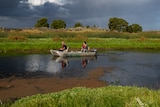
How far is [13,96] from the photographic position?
65.4 feet

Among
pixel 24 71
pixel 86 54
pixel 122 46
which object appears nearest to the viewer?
pixel 24 71

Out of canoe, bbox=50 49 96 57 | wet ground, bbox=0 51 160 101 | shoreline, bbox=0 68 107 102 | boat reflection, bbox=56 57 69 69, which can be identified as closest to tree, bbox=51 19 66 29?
canoe, bbox=50 49 96 57

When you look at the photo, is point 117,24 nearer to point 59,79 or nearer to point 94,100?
point 59,79

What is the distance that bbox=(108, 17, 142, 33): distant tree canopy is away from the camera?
117m

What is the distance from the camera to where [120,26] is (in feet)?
389

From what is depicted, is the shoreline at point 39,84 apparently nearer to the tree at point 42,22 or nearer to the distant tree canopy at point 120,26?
the distant tree canopy at point 120,26

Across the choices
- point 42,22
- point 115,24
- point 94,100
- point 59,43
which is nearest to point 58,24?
point 42,22

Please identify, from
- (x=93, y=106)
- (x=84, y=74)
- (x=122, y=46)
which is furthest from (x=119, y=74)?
(x=122, y=46)

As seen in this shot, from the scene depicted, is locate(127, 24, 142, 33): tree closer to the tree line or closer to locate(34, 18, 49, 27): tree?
the tree line

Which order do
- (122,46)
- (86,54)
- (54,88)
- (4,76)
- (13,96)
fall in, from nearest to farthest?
(13,96), (54,88), (4,76), (86,54), (122,46)

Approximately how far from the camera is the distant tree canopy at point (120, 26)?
117 metres

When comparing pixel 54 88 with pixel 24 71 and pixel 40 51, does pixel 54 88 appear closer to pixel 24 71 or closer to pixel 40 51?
pixel 24 71

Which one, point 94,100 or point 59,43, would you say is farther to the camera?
point 59,43

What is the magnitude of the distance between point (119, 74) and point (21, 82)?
32.1 feet
